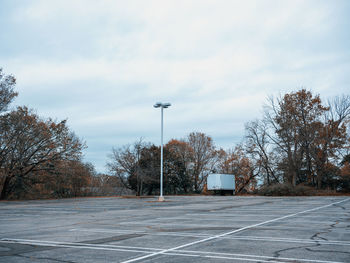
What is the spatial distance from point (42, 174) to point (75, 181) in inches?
229

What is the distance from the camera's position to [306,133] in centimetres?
5153

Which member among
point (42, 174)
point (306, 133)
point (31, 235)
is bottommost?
point (31, 235)

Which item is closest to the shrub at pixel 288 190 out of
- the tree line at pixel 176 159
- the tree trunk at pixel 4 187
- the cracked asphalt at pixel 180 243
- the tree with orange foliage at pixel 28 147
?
the tree line at pixel 176 159

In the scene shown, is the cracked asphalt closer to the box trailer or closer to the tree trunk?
the tree trunk

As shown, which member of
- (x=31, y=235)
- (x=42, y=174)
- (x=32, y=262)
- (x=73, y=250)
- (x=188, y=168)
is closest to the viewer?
(x=32, y=262)

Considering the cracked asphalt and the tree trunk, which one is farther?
the tree trunk

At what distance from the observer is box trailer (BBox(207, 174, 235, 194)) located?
164 feet

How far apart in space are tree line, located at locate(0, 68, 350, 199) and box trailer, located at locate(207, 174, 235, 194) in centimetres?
679

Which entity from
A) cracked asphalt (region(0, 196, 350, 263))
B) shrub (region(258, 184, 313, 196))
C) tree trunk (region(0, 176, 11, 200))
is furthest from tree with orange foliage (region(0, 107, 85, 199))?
cracked asphalt (region(0, 196, 350, 263))

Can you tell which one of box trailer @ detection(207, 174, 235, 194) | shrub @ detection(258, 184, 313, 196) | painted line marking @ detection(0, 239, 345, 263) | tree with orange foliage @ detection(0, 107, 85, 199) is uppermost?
tree with orange foliage @ detection(0, 107, 85, 199)

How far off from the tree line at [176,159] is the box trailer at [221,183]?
6.79 metres

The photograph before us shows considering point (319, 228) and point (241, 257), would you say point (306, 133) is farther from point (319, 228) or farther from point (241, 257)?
point (241, 257)

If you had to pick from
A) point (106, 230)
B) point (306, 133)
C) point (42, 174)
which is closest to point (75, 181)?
point (42, 174)

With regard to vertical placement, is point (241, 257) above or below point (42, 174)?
below
